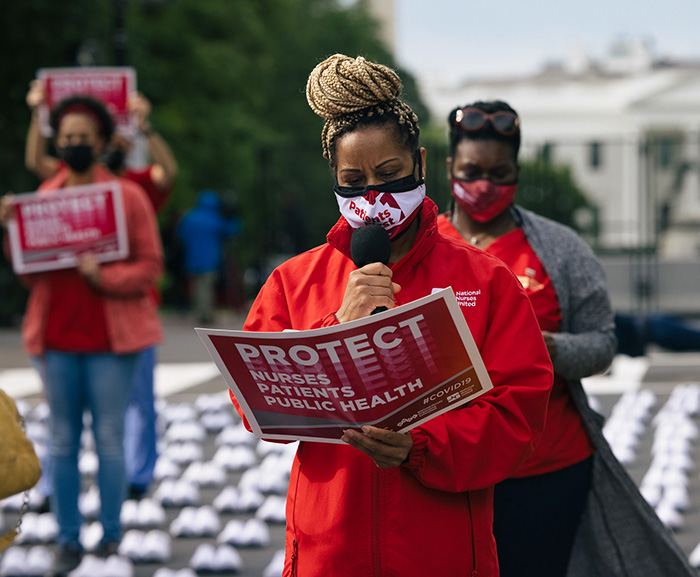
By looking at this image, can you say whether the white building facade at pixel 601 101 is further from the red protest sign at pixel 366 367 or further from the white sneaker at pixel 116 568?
the red protest sign at pixel 366 367

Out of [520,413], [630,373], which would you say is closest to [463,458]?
[520,413]

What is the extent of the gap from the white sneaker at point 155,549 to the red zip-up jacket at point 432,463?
10.7 ft

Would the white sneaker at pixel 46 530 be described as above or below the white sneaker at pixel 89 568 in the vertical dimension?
below

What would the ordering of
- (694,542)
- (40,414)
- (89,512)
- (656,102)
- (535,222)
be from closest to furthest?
(535,222), (694,542), (89,512), (40,414), (656,102)

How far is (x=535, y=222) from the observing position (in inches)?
151

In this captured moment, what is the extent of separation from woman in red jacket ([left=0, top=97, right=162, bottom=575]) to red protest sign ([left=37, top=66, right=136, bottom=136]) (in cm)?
303

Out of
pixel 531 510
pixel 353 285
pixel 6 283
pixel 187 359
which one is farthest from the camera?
pixel 6 283

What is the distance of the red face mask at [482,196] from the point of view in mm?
3701

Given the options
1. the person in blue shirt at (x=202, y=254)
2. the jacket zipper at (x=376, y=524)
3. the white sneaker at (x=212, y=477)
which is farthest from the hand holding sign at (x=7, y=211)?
the person in blue shirt at (x=202, y=254)

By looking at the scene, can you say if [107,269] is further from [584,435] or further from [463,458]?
[463,458]

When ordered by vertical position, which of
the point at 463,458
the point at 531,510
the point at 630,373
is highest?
the point at 463,458

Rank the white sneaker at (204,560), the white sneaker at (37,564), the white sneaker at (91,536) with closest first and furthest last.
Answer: the white sneaker at (37,564) < the white sneaker at (204,560) < the white sneaker at (91,536)

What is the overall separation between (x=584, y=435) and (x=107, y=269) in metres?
2.75

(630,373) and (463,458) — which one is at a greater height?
(463,458)
